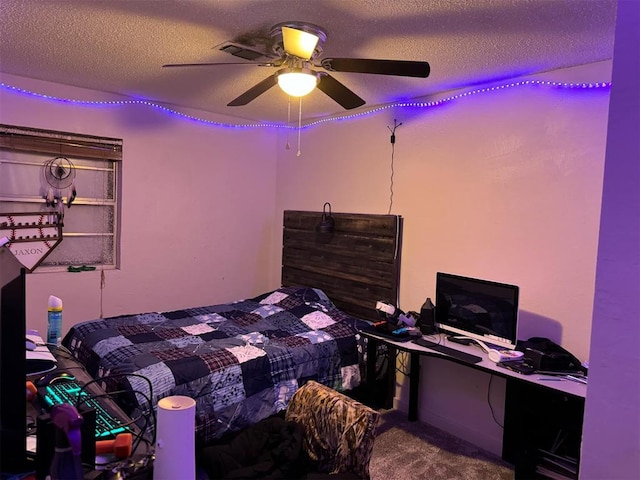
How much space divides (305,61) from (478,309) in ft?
6.00

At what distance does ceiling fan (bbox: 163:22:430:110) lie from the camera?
2.13m

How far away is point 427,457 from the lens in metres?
2.89

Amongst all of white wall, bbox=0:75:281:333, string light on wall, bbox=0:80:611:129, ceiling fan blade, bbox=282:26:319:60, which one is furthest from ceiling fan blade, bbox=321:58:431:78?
white wall, bbox=0:75:281:333

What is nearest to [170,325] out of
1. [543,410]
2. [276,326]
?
[276,326]

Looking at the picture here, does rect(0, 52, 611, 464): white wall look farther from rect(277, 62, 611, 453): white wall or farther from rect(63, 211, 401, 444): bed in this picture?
rect(63, 211, 401, 444): bed

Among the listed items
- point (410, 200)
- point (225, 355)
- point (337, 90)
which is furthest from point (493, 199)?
point (225, 355)

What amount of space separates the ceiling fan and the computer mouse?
1.52m

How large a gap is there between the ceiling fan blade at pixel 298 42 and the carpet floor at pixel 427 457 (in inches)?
93.4

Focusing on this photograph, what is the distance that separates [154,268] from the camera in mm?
4176

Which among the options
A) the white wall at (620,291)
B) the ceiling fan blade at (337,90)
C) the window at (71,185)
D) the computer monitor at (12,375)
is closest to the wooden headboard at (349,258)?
the ceiling fan blade at (337,90)

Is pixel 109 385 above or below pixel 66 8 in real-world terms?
below

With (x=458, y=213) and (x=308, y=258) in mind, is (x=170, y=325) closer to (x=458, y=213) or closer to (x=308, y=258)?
(x=308, y=258)

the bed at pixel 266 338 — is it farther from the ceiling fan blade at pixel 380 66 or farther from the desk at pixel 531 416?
the ceiling fan blade at pixel 380 66

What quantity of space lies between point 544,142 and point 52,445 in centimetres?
291
